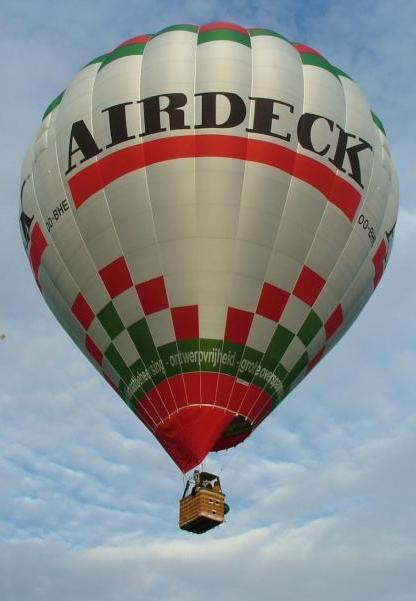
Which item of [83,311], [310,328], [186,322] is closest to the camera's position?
[186,322]

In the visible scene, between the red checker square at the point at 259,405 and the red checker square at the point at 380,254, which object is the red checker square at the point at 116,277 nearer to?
the red checker square at the point at 259,405

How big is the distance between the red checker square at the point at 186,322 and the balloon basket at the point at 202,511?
7.96 feet

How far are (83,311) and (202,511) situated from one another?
4.08m

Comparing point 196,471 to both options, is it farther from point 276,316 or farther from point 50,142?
point 50,142

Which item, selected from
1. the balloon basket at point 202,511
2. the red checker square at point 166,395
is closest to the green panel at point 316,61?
the red checker square at point 166,395

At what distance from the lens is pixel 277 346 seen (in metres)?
18.2

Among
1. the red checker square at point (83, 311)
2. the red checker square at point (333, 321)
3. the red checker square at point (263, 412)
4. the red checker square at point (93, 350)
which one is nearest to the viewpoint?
the red checker square at point (263, 412)

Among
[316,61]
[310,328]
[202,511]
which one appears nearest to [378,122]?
[316,61]

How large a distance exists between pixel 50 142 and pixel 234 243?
3.95 metres

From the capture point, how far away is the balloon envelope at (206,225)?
1789 centimetres

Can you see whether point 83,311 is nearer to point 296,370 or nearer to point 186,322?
point 186,322

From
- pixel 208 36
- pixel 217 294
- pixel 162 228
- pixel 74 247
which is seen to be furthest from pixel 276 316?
pixel 208 36

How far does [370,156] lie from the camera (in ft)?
63.8

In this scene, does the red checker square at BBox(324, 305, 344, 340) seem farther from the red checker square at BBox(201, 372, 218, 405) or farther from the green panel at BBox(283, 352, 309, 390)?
the red checker square at BBox(201, 372, 218, 405)
